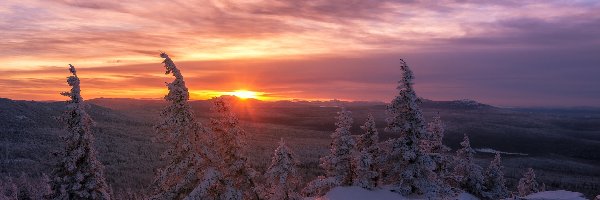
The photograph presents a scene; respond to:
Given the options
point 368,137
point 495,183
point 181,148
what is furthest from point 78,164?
point 495,183

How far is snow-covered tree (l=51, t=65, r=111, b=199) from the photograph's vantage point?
20922mm

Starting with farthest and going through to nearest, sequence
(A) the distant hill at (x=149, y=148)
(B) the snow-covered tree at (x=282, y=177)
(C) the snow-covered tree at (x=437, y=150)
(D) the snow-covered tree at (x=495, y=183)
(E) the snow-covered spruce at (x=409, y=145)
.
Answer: (A) the distant hill at (x=149, y=148)
(D) the snow-covered tree at (x=495, y=183)
(C) the snow-covered tree at (x=437, y=150)
(E) the snow-covered spruce at (x=409, y=145)
(B) the snow-covered tree at (x=282, y=177)

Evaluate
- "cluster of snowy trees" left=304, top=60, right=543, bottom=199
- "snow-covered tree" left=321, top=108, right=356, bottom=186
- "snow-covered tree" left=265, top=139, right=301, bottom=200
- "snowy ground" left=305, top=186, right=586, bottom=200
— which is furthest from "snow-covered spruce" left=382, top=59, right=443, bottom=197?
"snow-covered tree" left=265, top=139, right=301, bottom=200

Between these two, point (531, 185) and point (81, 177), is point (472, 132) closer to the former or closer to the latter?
point (531, 185)

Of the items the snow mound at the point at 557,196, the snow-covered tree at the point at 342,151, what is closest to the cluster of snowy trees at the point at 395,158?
the snow-covered tree at the point at 342,151

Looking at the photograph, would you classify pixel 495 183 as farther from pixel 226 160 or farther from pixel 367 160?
pixel 226 160

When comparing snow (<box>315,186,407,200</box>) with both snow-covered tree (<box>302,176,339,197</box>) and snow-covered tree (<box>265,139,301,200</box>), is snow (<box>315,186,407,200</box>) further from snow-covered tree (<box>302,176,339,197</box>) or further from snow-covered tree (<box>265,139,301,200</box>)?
snow-covered tree (<box>265,139,301,200</box>)

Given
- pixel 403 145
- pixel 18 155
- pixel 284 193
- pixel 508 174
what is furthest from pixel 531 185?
pixel 18 155

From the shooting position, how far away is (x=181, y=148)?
731 inches

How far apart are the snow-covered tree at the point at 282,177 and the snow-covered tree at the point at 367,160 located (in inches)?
371

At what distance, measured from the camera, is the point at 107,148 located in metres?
112

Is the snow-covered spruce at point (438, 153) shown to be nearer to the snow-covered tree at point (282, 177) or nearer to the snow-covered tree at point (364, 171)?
the snow-covered tree at point (364, 171)

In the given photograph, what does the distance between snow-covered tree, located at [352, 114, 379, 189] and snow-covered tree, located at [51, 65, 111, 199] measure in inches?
604

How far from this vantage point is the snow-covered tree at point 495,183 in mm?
38353
